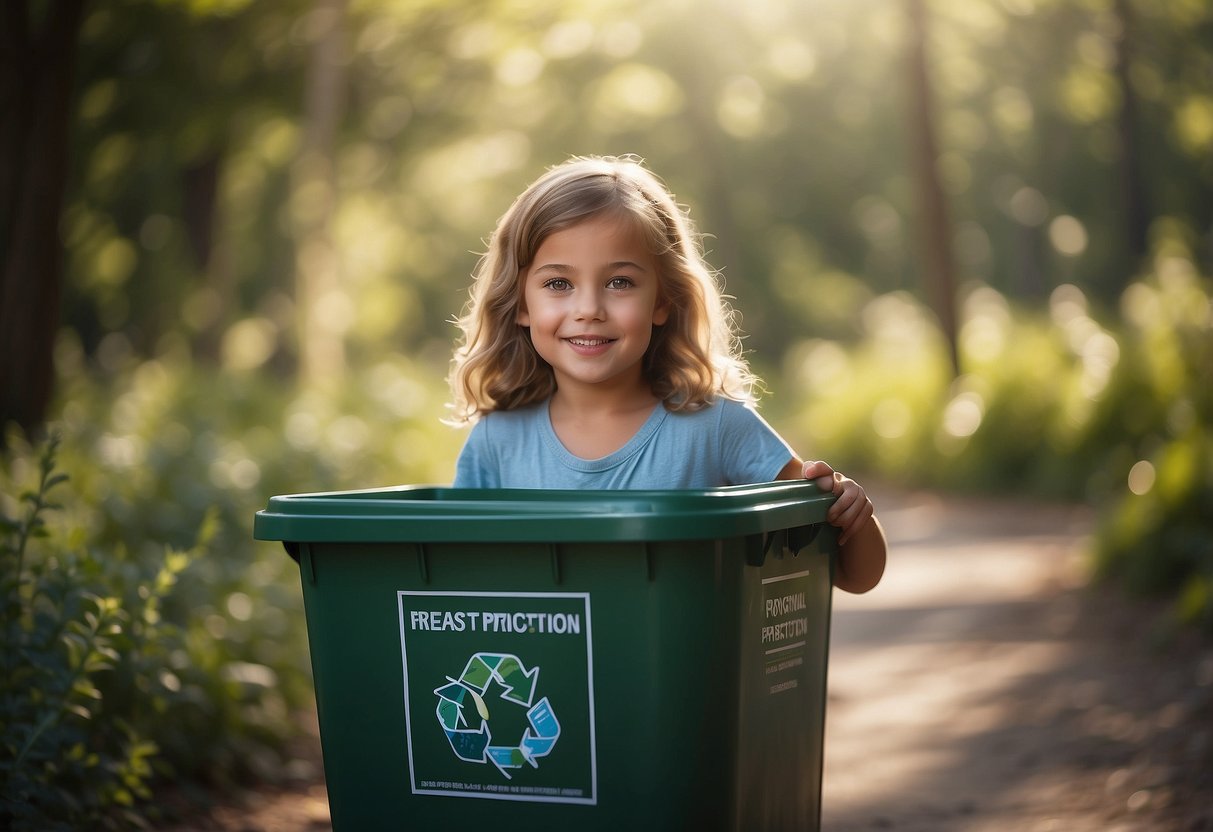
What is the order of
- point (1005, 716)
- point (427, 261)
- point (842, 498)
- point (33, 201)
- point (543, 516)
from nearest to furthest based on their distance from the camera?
point (543, 516) < point (842, 498) < point (1005, 716) < point (33, 201) < point (427, 261)

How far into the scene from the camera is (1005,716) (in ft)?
19.9

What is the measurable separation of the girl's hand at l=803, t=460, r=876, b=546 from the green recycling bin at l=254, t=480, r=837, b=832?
0.11m

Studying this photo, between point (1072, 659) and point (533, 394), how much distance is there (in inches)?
176

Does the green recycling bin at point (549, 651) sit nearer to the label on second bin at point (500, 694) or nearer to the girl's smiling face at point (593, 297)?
the label on second bin at point (500, 694)

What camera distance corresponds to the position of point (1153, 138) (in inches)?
1378

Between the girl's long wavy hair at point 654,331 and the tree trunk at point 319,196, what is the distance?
837cm

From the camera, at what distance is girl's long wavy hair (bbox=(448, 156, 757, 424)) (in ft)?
10.9

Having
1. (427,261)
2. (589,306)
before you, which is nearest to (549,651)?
(589,306)

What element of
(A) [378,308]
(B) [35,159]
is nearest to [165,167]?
(B) [35,159]

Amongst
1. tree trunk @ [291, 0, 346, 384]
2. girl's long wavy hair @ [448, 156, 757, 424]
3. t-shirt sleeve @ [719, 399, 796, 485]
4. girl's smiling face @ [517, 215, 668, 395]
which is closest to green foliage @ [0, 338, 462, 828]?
girl's long wavy hair @ [448, 156, 757, 424]

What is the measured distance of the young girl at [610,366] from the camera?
323 cm

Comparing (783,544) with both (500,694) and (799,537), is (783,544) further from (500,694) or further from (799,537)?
(500,694)

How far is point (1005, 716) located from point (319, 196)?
29.8ft

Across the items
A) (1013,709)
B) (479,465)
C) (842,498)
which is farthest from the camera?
(1013,709)
